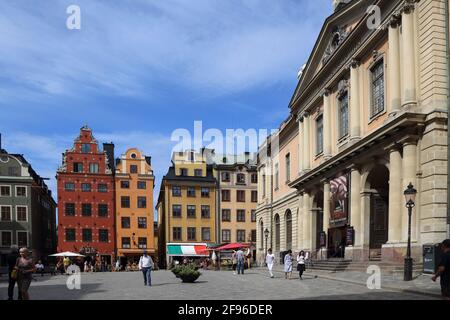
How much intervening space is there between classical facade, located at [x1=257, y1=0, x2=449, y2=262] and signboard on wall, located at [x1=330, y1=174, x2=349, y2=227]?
69 millimetres

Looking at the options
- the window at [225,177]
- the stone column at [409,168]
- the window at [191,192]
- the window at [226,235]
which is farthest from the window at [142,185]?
the stone column at [409,168]

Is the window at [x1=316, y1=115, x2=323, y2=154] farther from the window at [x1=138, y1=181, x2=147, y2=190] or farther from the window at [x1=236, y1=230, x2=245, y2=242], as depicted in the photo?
the window at [x1=236, y1=230, x2=245, y2=242]

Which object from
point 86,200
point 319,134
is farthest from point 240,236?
point 319,134

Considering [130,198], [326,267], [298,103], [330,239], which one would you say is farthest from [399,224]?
[130,198]

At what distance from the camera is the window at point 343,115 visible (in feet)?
106

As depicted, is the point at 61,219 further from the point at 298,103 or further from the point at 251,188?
the point at 298,103

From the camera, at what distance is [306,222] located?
39844 millimetres

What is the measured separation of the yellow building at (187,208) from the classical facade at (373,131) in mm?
24280

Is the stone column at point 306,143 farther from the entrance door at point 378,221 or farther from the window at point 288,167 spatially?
the entrance door at point 378,221

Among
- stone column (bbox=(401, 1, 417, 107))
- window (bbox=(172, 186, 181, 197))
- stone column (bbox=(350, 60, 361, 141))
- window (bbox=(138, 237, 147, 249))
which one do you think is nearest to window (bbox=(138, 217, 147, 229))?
window (bbox=(138, 237, 147, 249))

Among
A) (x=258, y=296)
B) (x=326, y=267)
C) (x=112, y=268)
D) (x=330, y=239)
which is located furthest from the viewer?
(x=112, y=268)

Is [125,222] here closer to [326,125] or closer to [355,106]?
[326,125]

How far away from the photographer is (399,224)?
79.0ft
